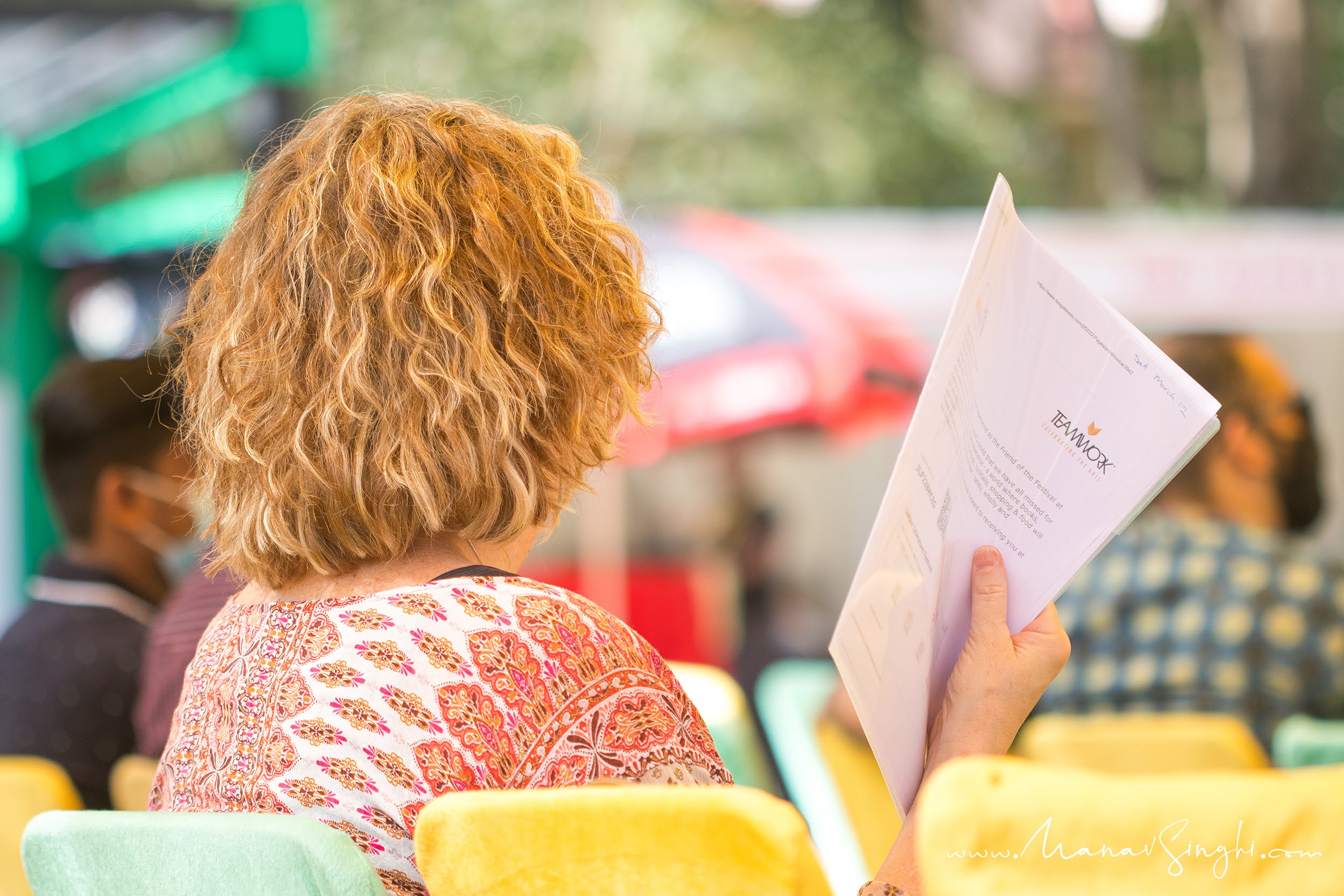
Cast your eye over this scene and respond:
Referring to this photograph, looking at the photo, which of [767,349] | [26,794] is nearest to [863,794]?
[26,794]

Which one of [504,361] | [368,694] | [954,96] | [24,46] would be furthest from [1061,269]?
[954,96]

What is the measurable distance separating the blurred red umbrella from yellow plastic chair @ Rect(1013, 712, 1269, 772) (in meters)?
3.85

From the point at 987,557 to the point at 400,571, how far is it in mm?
436

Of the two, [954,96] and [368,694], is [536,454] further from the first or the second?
[954,96]

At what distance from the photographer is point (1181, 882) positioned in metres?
0.64

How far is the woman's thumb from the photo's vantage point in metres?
0.97

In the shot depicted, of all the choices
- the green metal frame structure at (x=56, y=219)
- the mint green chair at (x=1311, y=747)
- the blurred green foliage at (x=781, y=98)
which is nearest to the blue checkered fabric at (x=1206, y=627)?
the mint green chair at (x=1311, y=747)

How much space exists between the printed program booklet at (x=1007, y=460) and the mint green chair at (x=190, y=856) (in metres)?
0.38

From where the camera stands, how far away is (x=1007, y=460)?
943 mm

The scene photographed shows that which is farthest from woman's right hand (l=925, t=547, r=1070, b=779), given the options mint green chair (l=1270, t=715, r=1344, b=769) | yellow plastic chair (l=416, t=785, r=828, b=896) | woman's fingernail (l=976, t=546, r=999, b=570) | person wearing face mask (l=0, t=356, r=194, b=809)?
person wearing face mask (l=0, t=356, r=194, b=809)

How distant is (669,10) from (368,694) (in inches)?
430

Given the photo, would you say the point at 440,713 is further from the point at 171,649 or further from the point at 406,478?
the point at 171,649

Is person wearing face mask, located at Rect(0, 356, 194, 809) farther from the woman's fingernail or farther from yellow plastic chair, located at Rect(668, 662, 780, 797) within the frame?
the woman's fingernail

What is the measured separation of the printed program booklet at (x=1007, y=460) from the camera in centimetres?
87
